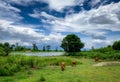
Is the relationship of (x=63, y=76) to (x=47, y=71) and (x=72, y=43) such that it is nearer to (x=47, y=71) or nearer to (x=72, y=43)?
(x=47, y=71)

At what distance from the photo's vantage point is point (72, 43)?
276 ft

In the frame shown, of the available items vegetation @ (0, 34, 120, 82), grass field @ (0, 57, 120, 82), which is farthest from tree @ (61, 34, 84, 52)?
grass field @ (0, 57, 120, 82)

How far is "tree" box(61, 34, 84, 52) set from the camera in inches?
3329

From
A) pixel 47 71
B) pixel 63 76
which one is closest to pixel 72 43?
pixel 47 71

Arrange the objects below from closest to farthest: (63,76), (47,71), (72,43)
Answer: (63,76) → (47,71) → (72,43)

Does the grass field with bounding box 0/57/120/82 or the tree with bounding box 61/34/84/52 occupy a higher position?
the tree with bounding box 61/34/84/52

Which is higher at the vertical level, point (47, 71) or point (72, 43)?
point (72, 43)

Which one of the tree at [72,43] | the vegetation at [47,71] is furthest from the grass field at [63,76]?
the tree at [72,43]

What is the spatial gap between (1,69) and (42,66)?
1021 cm

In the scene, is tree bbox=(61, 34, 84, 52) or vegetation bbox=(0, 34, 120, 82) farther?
tree bbox=(61, 34, 84, 52)

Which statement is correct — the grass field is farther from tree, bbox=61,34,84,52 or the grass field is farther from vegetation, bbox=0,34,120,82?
tree, bbox=61,34,84,52

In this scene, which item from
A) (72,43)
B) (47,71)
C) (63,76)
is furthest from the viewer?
(72,43)

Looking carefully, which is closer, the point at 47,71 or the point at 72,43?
the point at 47,71

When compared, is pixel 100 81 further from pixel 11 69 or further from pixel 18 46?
pixel 18 46
